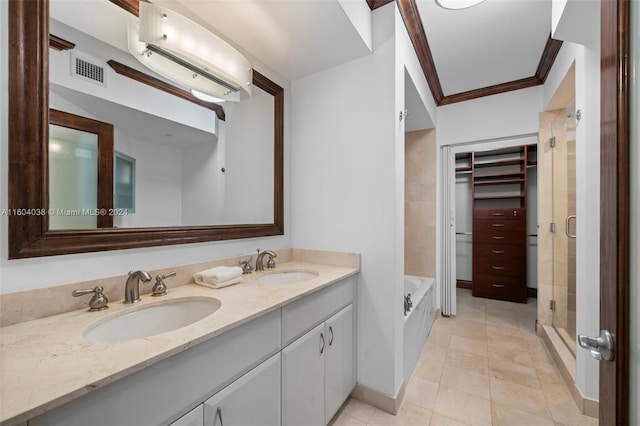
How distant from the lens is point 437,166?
3244mm

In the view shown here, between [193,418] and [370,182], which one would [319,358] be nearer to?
[193,418]

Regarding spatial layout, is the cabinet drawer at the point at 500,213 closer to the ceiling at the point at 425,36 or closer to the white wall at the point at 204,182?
the ceiling at the point at 425,36

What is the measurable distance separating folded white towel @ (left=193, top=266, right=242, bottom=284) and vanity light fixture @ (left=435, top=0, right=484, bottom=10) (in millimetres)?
2170

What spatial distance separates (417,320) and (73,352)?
2.21m

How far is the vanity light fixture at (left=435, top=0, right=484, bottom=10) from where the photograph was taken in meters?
1.75

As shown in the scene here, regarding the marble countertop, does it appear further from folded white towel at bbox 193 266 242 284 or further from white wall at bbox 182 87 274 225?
white wall at bbox 182 87 274 225

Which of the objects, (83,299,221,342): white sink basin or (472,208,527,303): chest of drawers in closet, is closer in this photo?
(83,299,221,342): white sink basin

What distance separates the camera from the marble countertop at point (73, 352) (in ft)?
1.81

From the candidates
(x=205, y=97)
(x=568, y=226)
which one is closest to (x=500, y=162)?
(x=568, y=226)

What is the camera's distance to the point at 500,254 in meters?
3.72

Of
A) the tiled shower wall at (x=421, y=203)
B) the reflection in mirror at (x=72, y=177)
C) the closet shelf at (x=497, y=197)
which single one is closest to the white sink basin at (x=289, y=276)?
the reflection in mirror at (x=72, y=177)

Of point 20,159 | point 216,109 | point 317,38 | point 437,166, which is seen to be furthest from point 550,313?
point 20,159

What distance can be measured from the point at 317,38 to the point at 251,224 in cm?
126

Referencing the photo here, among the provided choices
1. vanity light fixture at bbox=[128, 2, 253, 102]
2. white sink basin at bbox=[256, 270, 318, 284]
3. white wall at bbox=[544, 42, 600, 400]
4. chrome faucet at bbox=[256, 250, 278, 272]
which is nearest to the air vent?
vanity light fixture at bbox=[128, 2, 253, 102]
